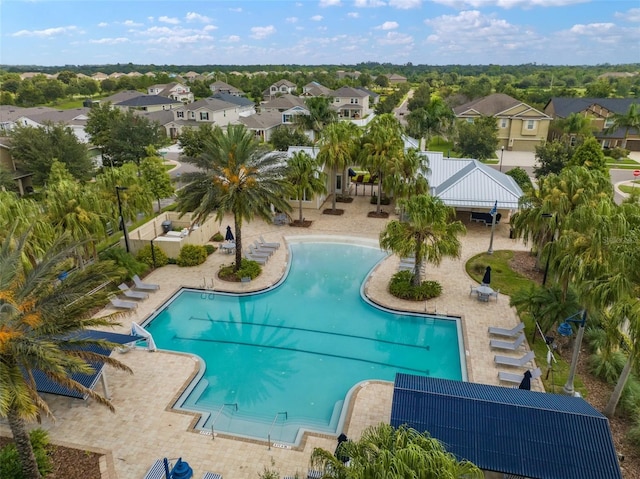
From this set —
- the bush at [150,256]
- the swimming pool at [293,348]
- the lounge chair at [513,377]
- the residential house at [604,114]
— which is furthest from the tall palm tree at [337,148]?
the residential house at [604,114]

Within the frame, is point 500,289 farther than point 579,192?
Yes

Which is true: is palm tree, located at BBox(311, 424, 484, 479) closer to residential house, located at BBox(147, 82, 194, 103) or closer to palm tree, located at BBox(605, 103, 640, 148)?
palm tree, located at BBox(605, 103, 640, 148)

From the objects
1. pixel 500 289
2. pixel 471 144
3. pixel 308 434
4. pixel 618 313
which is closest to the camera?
pixel 618 313

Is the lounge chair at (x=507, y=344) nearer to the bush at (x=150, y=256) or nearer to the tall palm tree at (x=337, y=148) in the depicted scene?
the tall palm tree at (x=337, y=148)

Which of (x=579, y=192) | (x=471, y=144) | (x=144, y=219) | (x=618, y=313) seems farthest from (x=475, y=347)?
(x=471, y=144)

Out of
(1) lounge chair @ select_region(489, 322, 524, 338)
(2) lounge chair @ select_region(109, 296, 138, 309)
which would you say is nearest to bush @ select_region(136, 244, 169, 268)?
(2) lounge chair @ select_region(109, 296, 138, 309)

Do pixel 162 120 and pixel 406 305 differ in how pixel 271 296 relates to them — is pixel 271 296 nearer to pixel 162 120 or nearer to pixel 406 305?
pixel 406 305

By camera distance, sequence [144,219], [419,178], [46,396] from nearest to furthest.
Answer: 1. [46,396]
2. [419,178]
3. [144,219]
